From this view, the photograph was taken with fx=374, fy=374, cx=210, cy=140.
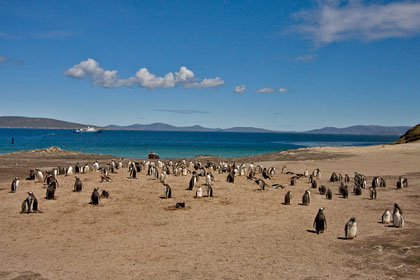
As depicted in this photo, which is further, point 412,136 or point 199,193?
point 412,136

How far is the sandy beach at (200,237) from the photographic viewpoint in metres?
9.32

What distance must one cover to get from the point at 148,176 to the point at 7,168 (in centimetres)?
1509

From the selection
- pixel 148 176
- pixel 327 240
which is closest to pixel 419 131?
pixel 148 176

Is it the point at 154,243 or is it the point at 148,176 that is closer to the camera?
the point at 154,243

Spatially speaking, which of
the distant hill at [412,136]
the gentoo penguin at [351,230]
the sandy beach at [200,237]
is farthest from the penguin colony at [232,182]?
the distant hill at [412,136]

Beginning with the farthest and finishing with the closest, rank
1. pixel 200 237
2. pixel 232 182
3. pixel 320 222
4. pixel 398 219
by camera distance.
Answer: pixel 232 182 → pixel 398 219 → pixel 320 222 → pixel 200 237

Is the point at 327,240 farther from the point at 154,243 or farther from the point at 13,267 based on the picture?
the point at 13,267

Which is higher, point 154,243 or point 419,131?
point 419,131

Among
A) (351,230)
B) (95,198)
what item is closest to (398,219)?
(351,230)

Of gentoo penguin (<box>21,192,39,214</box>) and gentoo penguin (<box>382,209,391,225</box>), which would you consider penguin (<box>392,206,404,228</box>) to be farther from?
gentoo penguin (<box>21,192,39,214</box>)

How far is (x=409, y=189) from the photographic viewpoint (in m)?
21.5

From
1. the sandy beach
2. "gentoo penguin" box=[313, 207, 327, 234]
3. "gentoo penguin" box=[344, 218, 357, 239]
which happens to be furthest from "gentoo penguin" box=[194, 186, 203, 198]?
"gentoo penguin" box=[344, 218, 357, 239]

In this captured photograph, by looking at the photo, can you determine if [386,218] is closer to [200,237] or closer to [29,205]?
[200,237]

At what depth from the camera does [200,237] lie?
12.4m
